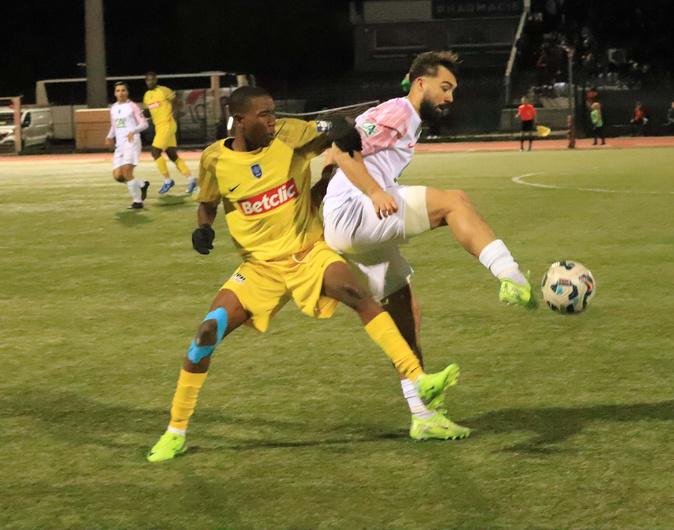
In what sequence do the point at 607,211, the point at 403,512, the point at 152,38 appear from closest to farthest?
the point at 403,512
the point at 607,211
the point at 152,38

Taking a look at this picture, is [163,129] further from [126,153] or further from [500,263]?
[500,263]

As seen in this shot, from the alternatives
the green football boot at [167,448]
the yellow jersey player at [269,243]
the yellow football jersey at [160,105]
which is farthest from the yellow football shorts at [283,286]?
the yellow football jersey at [160,105]

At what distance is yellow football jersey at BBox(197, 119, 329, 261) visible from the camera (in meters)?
5.59

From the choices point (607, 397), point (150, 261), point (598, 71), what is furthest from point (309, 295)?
point (598, 71)

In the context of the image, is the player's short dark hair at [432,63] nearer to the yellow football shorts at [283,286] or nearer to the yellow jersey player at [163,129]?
the yellow football shorts at [283,286]

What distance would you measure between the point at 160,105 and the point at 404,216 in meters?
17.3

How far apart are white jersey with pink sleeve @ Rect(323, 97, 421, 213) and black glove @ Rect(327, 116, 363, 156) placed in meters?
0.27

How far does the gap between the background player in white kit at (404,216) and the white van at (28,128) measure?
126ft

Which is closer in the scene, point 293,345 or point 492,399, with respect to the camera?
point 492,399

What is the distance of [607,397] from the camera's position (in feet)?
20.9

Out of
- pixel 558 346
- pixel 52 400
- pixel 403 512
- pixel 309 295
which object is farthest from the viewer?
pixel 558 346

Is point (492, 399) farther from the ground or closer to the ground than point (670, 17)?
closer to the ground

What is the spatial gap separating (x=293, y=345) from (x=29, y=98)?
2328 inches

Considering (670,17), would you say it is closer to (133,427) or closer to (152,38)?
(152,38)
